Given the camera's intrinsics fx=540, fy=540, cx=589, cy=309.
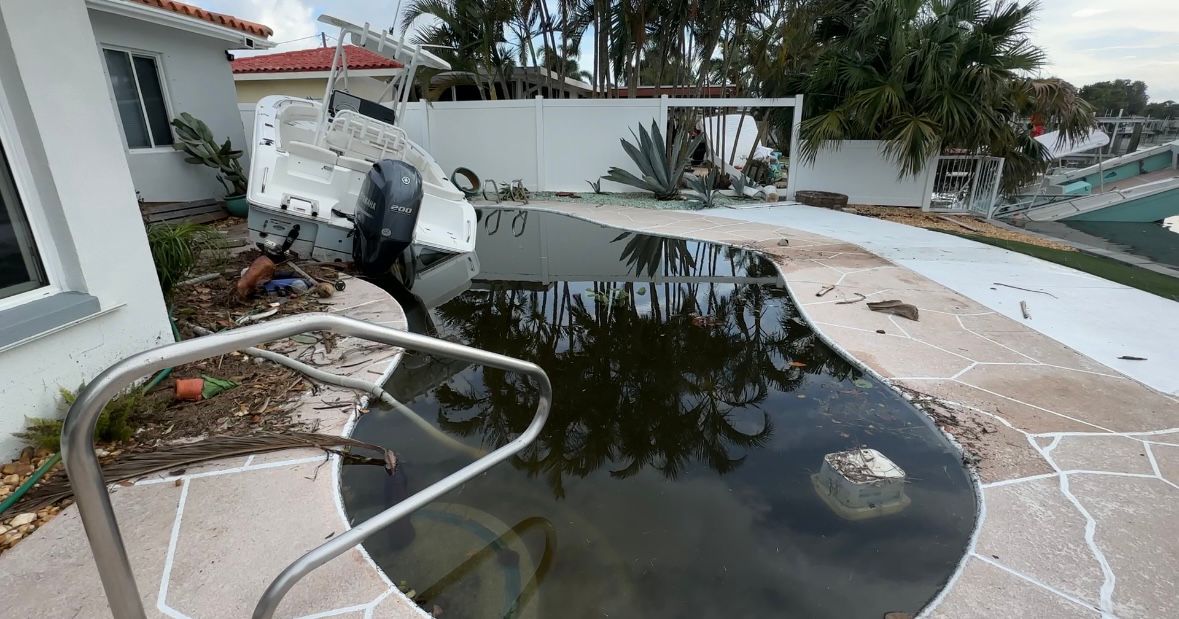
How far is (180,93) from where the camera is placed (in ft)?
26.1

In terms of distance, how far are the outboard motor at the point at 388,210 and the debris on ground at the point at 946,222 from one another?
25.5ft

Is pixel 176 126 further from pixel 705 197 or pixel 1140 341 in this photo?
pixel 1140 341

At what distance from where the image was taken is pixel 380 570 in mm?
1910

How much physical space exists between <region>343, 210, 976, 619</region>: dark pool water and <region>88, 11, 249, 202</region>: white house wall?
19.6ft

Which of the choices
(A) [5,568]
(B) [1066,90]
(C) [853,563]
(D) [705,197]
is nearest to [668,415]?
(C) [853,563]

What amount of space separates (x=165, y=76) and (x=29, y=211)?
22.9 ft

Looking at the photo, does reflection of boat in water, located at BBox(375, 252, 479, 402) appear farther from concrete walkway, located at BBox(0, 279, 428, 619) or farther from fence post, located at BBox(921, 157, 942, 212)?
fence post, located at BBox(921, 157, 942, 212)

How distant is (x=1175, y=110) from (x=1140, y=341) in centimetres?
3746

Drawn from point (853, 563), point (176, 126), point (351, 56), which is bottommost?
point (853, 563)

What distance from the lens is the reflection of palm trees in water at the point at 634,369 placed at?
2807 millimetres

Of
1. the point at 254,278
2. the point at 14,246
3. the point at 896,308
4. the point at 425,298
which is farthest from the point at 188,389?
the point at 896,308

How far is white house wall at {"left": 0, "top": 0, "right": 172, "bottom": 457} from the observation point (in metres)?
2.31

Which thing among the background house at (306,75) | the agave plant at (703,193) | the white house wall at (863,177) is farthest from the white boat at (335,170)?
the white house wall at (863,177)

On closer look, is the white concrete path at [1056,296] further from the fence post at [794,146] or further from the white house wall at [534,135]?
the white house wall at [534,135]
